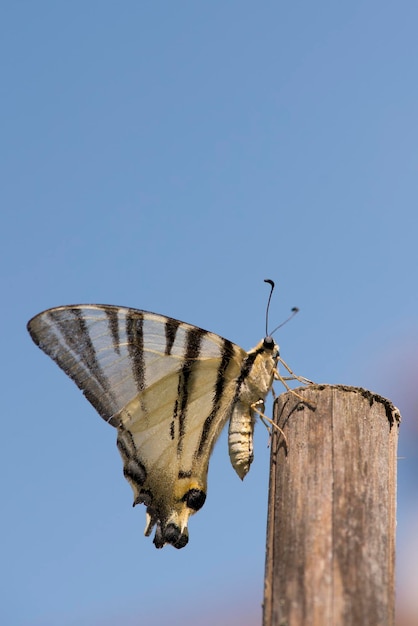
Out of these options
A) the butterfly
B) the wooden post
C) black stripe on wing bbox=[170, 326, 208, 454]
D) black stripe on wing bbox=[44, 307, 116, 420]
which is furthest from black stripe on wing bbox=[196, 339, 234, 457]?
the wooden post

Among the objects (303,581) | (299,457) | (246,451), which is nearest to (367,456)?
(299,457)

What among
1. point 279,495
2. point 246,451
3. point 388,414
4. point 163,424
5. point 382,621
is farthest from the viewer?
point 163,424

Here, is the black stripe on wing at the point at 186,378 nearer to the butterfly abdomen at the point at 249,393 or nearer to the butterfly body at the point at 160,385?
the butterfly body at the point at 160,385

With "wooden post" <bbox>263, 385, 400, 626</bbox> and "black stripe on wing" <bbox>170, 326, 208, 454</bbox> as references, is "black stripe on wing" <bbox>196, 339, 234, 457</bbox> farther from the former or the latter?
"wooden post" <bbox>263, 385, 400, 626</bbox>

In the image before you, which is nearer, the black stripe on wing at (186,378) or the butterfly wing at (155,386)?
the butterfly wing at (155,386)

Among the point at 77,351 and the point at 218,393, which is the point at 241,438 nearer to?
the point at 218,393

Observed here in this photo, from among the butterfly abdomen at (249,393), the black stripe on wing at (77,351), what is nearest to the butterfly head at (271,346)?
the butterfly abdomen at (249,393)

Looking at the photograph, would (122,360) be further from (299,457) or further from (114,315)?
(299,457)
